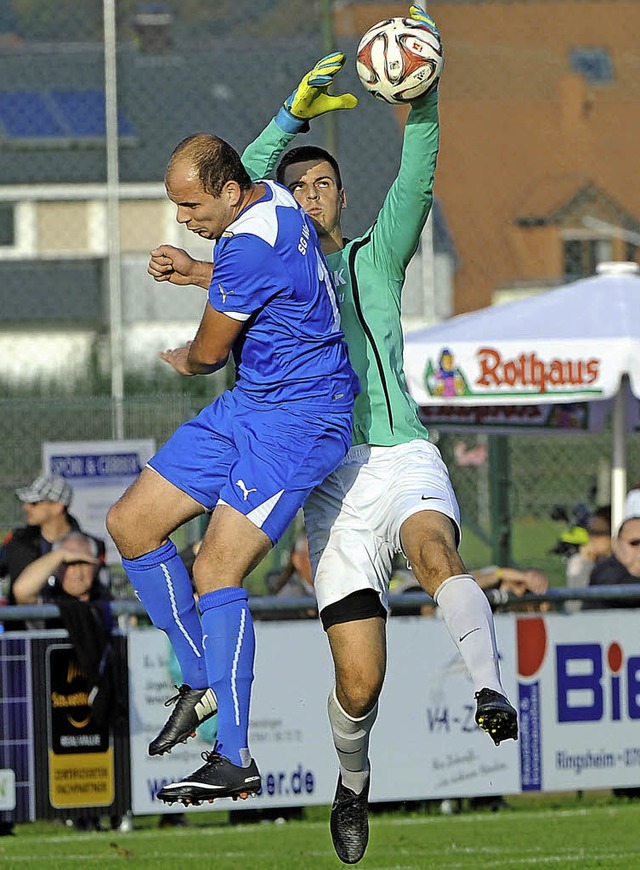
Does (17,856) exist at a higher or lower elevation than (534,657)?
lower

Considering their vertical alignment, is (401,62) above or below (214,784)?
above

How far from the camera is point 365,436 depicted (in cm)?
615

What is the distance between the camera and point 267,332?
5695 millimetres

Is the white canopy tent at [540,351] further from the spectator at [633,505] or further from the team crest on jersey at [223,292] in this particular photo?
the team crest on jersey at [223,292]

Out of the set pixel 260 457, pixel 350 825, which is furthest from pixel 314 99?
pixel 350 825

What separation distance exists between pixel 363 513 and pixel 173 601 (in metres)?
0.76

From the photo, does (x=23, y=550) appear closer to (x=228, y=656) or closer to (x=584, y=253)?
(x=228, y=656)

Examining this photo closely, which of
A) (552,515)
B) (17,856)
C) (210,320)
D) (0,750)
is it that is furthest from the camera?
(552,515)

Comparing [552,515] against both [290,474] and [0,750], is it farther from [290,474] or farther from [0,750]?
[290,474]

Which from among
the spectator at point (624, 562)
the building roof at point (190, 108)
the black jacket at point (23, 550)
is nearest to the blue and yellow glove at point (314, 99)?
the black jacket at point (23, 550)

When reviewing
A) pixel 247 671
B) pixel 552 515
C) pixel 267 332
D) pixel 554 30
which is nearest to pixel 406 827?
pixel 247 671

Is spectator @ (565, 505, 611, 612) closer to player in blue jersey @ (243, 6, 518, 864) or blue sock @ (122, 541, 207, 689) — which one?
player in blue jersey @ (243, 6, 518, 864)

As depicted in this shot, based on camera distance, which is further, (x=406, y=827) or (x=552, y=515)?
(x=552, y=515)

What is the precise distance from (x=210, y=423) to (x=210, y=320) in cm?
45
